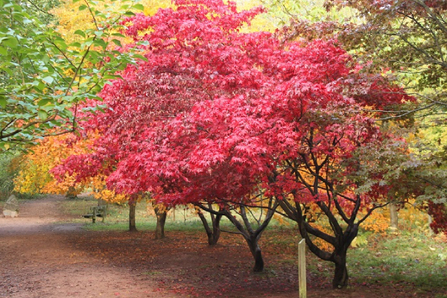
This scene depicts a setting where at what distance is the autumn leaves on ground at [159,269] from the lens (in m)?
8.17

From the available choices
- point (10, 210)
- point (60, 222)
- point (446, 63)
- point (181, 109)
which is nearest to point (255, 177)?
point (181, 109)

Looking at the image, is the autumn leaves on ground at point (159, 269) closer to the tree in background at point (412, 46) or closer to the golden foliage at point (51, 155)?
the golden foliage at point (51, 155)

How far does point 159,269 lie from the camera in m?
10.5

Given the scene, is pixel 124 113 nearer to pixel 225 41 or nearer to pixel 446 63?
pixel 225 41

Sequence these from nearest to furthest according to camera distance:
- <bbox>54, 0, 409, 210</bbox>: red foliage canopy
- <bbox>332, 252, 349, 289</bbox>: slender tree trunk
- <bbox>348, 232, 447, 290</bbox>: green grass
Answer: <bbox>54, 0, 409, 210</bbox>: red foliage canopy → <bbox>332, 252, 349, 289</bbox>: slender tree trunk → <bbox>348, 232, 447, 290</bbox>: green grass

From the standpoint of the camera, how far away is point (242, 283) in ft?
29.9

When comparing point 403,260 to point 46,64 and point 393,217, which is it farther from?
point 46,64

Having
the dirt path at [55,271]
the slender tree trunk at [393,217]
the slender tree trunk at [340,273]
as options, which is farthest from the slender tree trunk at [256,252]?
the slender tree trunk at [393,217]

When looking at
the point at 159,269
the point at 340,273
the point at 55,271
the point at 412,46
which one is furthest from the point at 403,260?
the point at 55,271

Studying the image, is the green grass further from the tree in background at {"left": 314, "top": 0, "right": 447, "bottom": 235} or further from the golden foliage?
the golden foliage

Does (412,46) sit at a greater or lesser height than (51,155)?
greater

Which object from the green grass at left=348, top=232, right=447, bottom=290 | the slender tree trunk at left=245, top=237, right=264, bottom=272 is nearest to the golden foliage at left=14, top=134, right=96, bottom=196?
the slender tree trunk at left=245, top=237, right=264, bottom=272

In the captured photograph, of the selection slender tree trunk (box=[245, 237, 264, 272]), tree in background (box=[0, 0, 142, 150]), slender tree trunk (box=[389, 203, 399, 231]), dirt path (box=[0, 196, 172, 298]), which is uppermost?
tree in background (box=[0, 0, 142, 150])

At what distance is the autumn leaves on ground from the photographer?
8.17 metres
